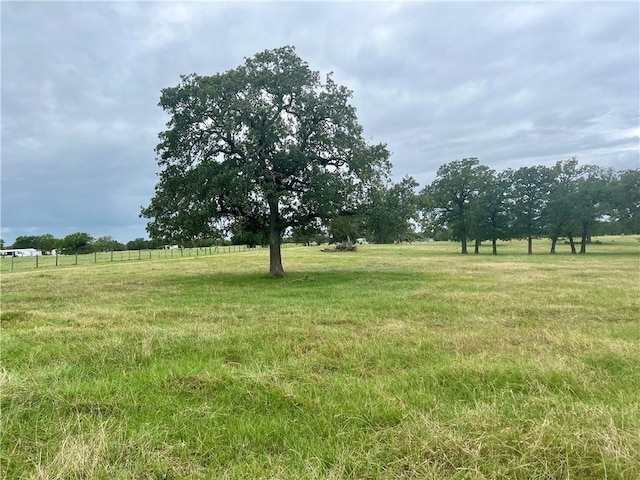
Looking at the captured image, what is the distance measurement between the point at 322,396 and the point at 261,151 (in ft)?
51.5

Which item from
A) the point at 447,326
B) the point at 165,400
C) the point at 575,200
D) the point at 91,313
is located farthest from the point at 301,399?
the point at 575,200

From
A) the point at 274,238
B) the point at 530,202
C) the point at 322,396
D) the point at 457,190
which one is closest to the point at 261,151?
the point at 274,238

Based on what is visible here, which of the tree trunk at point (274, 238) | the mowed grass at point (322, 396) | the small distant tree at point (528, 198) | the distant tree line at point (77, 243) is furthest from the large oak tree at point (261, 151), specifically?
the distant tree line at point (77, 243)

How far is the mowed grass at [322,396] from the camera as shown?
10.3 ft

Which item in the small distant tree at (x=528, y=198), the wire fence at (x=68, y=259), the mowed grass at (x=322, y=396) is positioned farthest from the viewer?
the small distant tree at (x=528, y=198)

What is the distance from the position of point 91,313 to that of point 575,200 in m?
48.4

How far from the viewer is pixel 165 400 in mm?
4352

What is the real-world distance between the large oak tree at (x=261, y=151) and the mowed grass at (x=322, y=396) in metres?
9.77

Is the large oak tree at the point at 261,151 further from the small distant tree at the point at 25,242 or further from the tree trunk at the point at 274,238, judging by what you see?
the small distant tree at the point at 25,242

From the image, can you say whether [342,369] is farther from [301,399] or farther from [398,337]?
[398,337]

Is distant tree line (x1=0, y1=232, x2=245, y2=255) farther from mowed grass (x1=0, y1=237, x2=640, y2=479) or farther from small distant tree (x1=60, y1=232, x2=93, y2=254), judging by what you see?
mowed grass (x1=0, y1=237, x2=640, y2=479)

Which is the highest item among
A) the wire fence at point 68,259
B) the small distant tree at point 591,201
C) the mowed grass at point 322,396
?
the small distant tree at point 591,201

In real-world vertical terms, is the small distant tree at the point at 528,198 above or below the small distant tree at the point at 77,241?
above

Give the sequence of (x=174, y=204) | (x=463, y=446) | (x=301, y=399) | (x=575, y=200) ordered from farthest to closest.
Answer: (x=575, y=200) < (x=174, y=204) < (x=301, y=399) < (x=463, y=446)
